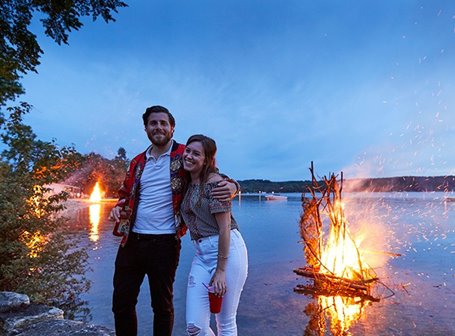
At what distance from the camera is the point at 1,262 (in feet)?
17.5

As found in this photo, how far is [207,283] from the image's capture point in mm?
2584

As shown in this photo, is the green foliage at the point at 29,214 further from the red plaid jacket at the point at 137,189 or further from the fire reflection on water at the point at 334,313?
the fire reflection on water at the point at 334,313

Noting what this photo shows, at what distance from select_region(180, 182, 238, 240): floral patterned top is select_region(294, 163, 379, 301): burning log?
201 inches

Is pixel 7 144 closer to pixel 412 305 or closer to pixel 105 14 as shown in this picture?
pixel 105 14

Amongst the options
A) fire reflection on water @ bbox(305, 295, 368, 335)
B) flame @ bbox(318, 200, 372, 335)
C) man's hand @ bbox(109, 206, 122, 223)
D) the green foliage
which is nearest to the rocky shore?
the green foliage

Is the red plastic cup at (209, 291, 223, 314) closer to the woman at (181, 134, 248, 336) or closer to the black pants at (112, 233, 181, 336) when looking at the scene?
the woman at (181, 134, 248, 336)

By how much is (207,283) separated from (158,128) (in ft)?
4.63

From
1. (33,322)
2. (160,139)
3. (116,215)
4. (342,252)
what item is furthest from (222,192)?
(342,252)

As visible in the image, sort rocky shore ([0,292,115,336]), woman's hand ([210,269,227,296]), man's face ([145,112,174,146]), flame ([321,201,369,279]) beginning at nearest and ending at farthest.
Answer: woman's hand ([210,269,227,296]) → man's face ([145,112,174,146]) → rocky shore ([0,292,115,336]) → flame ([321,201,369,279])

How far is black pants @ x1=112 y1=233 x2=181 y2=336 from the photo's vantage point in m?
3.07

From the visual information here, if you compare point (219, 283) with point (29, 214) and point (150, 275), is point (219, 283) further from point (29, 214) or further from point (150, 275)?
point (29, 214)

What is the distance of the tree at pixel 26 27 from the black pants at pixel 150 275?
4.09 metres

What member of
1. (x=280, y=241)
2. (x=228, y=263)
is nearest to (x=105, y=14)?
(x=228, y=263)

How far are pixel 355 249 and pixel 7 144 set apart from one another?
6751 millimetres
